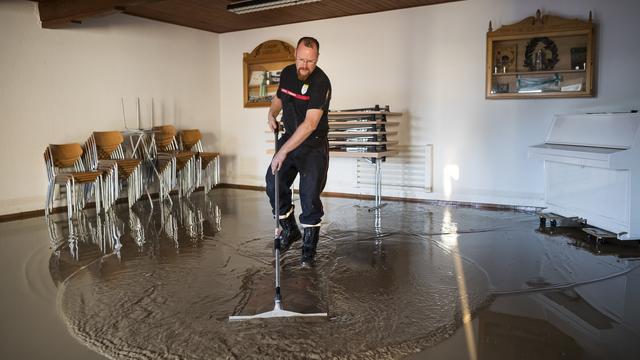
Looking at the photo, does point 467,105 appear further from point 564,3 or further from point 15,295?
point 15,295

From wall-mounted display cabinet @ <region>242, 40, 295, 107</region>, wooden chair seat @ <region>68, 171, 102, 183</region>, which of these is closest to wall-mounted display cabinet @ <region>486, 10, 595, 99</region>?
wall-mounted display cabinet @ <region>242, 40, 295, 107</region>

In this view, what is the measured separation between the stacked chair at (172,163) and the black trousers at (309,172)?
347 centimetres

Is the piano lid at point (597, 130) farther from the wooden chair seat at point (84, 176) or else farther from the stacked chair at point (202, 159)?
the wooden chair seat at point (84, 176)

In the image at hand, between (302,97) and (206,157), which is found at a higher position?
(302,97)

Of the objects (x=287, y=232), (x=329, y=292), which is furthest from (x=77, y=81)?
(x=329, y=292)

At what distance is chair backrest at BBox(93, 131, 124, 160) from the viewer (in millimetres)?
6488

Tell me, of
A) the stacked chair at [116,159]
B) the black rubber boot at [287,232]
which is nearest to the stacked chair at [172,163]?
the stacked chair at [116,159]

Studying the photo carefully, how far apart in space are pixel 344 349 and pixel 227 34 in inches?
281

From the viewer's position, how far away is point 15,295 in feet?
10.7

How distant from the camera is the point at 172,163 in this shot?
22.9 ft

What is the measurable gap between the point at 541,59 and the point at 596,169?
1890 millimetres

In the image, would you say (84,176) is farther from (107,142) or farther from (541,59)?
(541,59)

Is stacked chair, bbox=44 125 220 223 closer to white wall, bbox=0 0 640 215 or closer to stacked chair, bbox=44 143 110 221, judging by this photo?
stacked chair, bbox=44 143 110 221

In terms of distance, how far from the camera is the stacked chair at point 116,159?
20.3 feet
